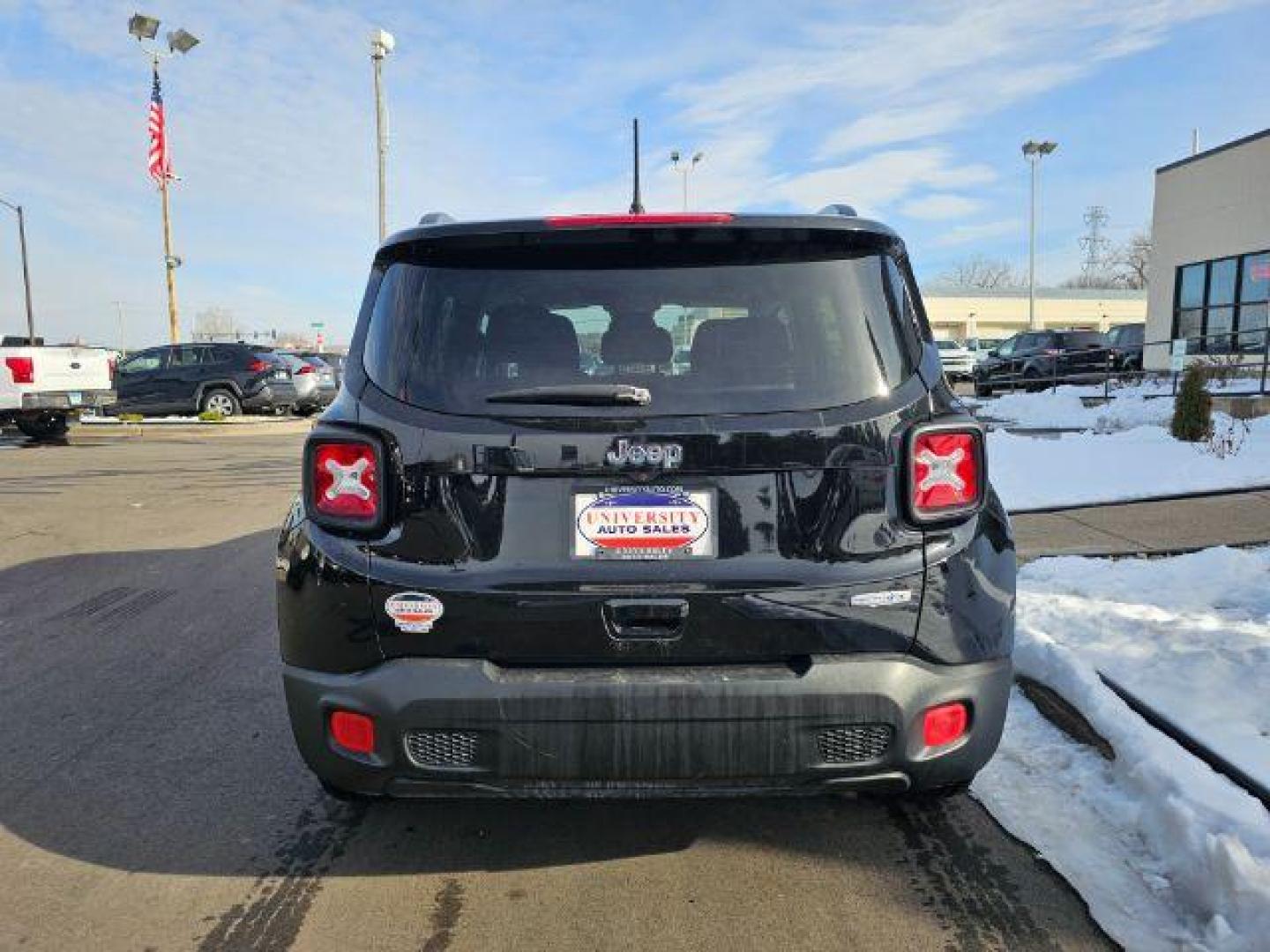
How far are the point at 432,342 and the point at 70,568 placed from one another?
5.93 m

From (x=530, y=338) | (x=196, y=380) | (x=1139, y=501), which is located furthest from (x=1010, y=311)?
(x=530, y=338)

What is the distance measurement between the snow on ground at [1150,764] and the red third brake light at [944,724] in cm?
61

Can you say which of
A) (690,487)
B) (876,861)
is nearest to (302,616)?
(690,487)

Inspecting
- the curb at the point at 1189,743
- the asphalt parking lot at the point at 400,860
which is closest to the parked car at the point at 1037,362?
the curb at the point at 1189,743

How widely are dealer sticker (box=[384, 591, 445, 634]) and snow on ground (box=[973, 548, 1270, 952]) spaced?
6.37 feet

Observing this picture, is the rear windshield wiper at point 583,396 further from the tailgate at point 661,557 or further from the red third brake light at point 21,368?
the red third brake light at point 21,368

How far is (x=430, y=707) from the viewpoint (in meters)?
2.41

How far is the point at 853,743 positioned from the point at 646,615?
0.63 metres

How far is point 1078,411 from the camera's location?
15953 mm

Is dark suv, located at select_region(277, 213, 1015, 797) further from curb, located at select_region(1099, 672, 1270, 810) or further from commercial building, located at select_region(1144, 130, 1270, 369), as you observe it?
commercial building, located at select_region(1144, 130, 1270, 369)

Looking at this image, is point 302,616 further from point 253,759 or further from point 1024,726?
point 1024,726

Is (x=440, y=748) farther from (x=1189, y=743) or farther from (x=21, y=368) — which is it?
(x=21, y=368)

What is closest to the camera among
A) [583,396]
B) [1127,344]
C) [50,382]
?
[583,396]

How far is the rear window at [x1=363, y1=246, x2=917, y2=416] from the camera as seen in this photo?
2.54 m
